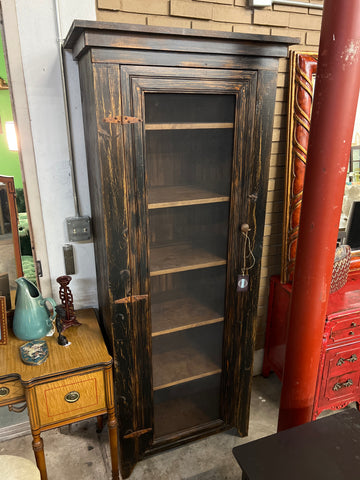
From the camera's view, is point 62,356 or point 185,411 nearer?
point 62,356

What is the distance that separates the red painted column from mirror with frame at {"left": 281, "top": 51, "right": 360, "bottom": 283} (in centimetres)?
65

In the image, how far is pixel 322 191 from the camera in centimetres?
157

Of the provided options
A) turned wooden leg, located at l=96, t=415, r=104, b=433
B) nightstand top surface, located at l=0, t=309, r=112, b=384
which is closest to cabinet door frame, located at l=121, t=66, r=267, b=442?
nightstand top surface, located at l=0, t=309, r=112, b=384

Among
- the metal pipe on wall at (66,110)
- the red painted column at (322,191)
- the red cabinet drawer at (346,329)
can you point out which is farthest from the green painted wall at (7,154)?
the red cabinet drawer at (346,329)

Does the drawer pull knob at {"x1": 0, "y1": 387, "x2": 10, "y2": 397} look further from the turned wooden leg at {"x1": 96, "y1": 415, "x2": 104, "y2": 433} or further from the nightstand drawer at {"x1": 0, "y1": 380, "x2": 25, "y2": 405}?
the turned wooden leg at {"x1": 96, "y1": 415, "x2": 104, "y2": 433}

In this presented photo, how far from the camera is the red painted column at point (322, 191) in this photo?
1424 mm

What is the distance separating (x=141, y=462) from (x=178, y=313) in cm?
96

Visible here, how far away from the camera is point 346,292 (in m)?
2.39

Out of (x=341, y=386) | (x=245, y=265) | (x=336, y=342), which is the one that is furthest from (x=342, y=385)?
(x=245, y=265)

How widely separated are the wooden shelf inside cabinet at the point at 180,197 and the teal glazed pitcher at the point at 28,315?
0.74 m

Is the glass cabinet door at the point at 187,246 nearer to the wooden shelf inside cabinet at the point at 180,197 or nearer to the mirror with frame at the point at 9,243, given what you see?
the wooden shelf inside cabinet at the point at 180,197

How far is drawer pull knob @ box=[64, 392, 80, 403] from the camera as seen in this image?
172 cm

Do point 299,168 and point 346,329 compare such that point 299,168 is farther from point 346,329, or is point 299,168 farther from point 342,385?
point 342,385

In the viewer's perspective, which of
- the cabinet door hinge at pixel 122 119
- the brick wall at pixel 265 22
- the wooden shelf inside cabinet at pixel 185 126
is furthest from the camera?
the brick wall at pixel 265 22
